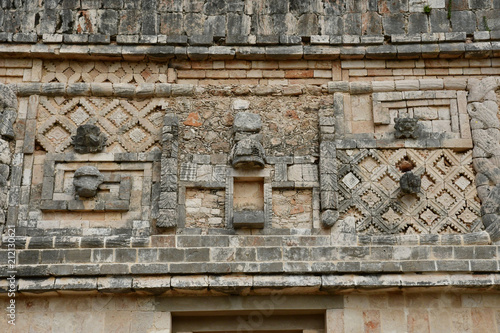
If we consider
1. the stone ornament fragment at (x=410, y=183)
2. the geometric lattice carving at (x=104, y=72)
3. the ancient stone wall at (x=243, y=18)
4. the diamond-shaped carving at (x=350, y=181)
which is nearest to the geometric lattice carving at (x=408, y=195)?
the diamond-shaped carving at (x=350, y=181)

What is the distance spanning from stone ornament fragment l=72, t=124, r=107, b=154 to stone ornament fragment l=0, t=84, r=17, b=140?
0.79m

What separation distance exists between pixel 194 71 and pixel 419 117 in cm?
279

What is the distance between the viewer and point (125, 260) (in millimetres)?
7930

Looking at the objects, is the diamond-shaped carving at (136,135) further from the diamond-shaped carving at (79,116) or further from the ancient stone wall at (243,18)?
the ancient stone wall at (243,18)

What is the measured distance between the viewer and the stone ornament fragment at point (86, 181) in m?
8.30

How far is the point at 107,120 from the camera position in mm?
8891

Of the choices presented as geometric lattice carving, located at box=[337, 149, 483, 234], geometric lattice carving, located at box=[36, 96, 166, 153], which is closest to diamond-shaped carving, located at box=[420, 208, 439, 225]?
geometric lattice carving, located at box=[337, 149, 483, 234]

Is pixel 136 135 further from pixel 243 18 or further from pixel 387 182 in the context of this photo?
pixel 387 182

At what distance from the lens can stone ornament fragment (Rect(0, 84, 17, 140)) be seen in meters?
8.64

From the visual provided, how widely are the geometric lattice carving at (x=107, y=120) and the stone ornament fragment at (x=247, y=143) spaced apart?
37.9 inches

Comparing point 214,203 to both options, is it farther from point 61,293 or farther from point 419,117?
point 419,117

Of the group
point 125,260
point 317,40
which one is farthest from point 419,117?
point 125,260

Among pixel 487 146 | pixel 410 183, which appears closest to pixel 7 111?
pixel 410 183

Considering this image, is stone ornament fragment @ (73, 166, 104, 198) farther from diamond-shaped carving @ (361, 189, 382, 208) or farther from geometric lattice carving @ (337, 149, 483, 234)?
diamond-shaped carving @ (361, 189, 382, 208)
